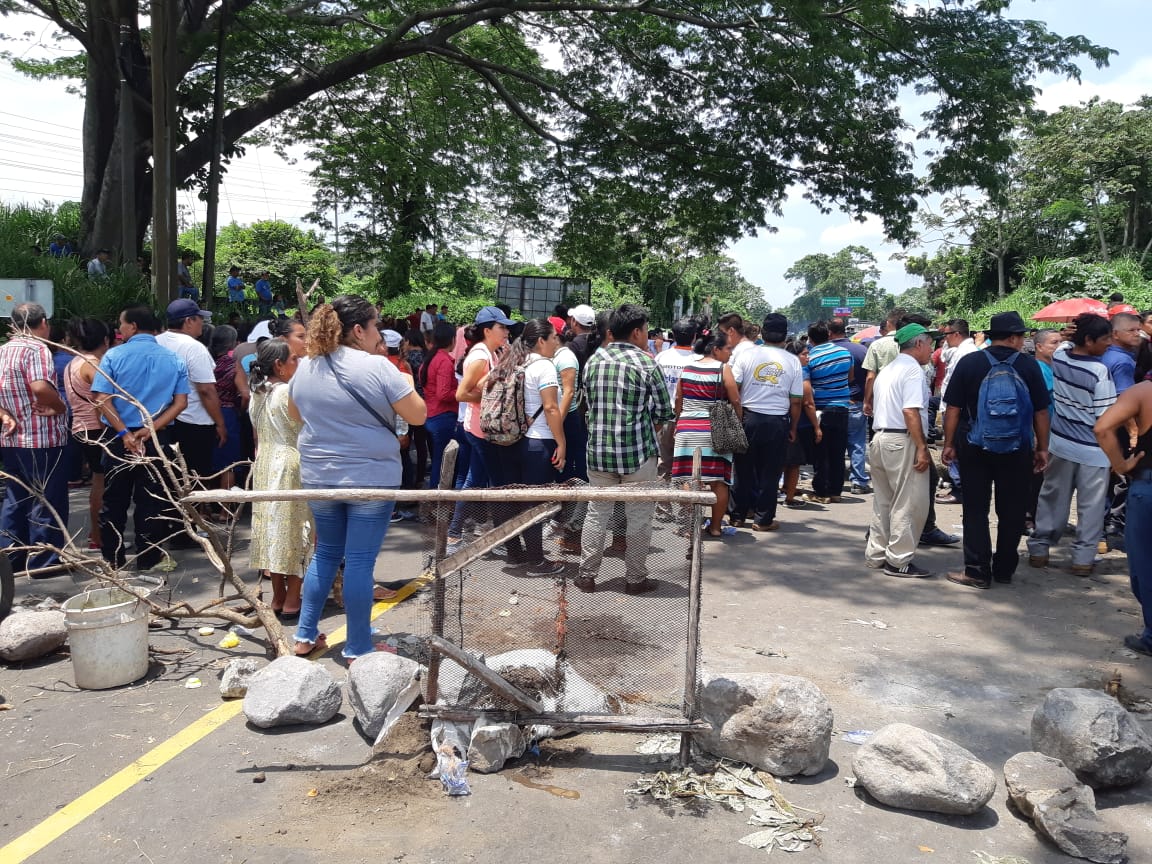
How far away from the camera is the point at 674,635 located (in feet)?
12.8

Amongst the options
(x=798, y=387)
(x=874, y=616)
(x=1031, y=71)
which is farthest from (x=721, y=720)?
(x=1031, y=71)

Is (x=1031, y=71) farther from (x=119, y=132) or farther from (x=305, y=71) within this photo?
(x=119, y=132)

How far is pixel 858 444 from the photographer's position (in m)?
10.1

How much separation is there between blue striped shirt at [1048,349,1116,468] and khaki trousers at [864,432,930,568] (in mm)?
1291

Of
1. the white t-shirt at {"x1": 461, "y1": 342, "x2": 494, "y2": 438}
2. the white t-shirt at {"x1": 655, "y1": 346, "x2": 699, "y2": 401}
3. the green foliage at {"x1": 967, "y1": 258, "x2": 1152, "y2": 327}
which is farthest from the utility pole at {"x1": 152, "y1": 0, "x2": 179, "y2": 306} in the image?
the green foliage at {"x1": 967, "y1": 258, "x2": 1152, "y2": 327}

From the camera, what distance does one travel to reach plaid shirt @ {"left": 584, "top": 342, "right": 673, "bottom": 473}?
591 cm

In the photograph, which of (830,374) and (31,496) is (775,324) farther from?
Answer: (31,496)

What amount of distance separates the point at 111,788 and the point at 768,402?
591 centimetres

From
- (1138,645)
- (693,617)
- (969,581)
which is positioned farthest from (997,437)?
(693,617)

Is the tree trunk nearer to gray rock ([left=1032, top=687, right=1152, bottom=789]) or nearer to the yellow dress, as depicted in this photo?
the yellow dress

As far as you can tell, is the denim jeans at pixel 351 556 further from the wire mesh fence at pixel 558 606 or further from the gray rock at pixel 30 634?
the gray rock at pixel 30 634

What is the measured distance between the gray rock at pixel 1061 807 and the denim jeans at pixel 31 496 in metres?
5.94

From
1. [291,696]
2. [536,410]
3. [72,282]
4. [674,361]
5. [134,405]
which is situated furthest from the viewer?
[72,282]

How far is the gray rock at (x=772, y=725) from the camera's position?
11.5 feet
